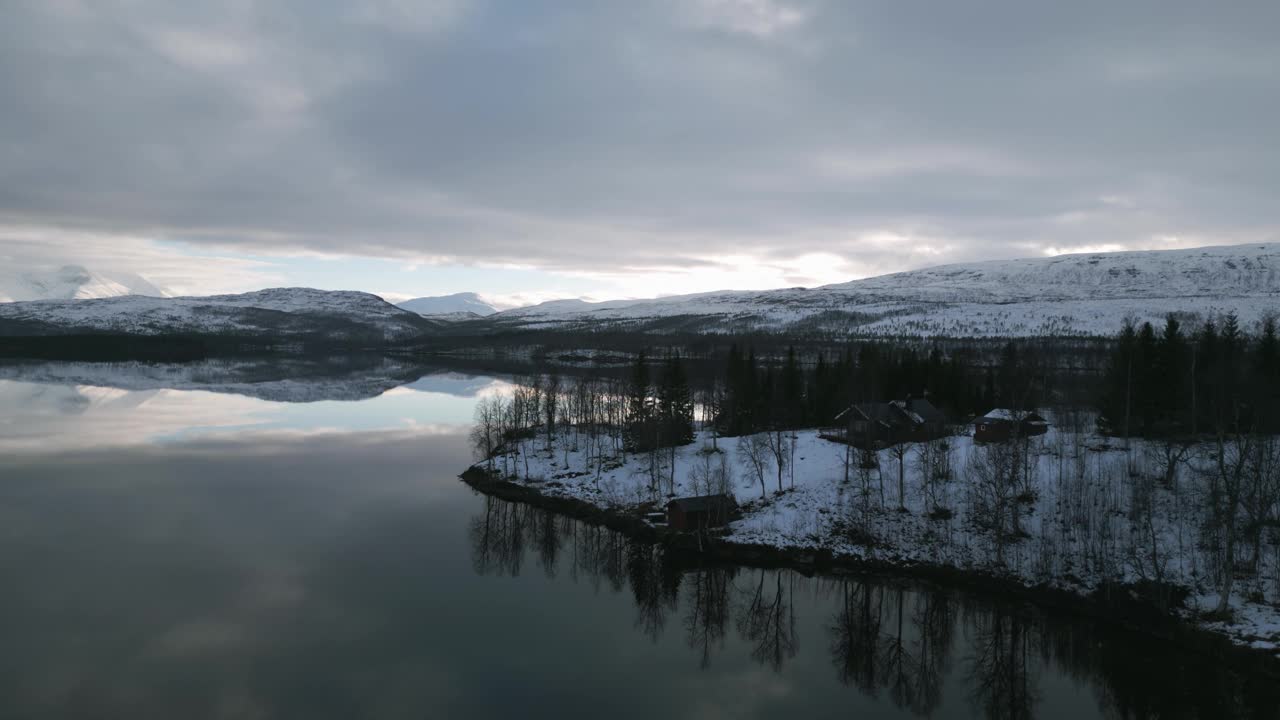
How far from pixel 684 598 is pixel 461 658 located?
10.3 m

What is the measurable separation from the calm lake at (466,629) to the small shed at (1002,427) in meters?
19.5

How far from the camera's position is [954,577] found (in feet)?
107

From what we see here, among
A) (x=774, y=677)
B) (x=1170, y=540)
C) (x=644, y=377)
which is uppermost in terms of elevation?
(x=644, y=377)

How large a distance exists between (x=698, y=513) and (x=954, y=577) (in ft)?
41.6

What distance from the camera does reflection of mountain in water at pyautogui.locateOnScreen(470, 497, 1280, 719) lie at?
2306 cm

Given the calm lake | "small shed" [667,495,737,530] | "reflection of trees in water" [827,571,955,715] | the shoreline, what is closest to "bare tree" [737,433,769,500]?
"small shed" [667,495,737,530]

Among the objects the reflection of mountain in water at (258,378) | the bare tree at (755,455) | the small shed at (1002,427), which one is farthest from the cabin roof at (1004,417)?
the reflection of mountain in water at (258,378)

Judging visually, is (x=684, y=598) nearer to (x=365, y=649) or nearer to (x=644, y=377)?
(x=365, y=649)

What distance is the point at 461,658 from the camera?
24891mm

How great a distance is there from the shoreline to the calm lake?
930 mm

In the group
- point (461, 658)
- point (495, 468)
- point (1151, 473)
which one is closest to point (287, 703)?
point (461, 658)

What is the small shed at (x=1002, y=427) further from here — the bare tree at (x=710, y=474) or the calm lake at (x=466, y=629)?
the calm lake at (x=466, y=629)

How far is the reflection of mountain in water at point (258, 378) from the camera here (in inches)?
4279

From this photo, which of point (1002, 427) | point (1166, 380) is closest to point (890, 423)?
point (1002, 427)
